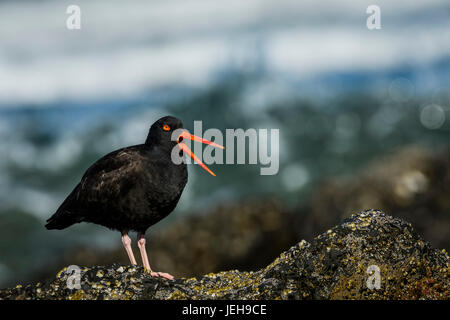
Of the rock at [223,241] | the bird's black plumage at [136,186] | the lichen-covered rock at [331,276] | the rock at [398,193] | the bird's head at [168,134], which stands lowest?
the rock at [223,241]

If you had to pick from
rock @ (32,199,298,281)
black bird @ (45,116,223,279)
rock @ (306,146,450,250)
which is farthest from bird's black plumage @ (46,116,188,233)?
rock @ (306,146,450,250)

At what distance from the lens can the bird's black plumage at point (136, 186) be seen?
6.02m

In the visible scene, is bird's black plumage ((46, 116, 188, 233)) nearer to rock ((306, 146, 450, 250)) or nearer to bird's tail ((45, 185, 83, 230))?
bird's tail ((45, 185, 83, 230))

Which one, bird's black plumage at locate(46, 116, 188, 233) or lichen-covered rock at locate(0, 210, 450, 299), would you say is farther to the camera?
bird's black plumage at locate(46, 116, 188, 233)

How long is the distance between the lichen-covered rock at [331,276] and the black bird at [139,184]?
120 cm

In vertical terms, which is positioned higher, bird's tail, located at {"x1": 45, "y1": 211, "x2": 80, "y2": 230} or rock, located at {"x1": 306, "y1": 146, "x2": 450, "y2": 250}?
bird's tail, located at {"x1": 45, "y1": 211, "x2": 80, "y2": 230}

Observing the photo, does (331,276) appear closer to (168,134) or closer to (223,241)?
(168,134)

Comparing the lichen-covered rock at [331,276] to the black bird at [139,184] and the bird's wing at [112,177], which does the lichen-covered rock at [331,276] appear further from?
the bird's wing at [112,177]

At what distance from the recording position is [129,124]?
155 feet

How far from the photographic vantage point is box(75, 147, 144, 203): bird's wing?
6.12 m

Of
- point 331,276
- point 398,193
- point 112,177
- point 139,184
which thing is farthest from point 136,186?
point 398,193

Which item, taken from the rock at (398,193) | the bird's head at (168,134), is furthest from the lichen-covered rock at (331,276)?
the rock at (398,193)
